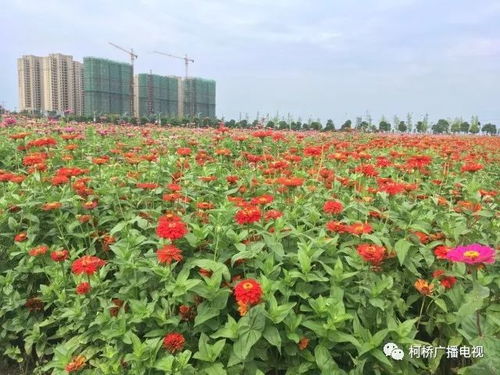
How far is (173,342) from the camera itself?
5.83 ft

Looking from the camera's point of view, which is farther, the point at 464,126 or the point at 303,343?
the point at 464,126

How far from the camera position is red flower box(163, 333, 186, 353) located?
178 cm

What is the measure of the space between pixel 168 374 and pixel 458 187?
277cm

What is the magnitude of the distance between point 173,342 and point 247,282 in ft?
1.40

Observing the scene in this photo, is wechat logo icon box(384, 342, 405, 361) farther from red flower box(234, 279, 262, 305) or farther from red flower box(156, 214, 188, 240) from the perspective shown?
red flower box(156, 214, 188, 240)

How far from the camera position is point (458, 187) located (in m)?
3.52

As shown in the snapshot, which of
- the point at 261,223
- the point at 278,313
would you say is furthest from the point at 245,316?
the point at 261,223

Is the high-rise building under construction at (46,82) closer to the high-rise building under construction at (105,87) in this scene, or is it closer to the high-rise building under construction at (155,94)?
the high-rise building under construction at (105,87)

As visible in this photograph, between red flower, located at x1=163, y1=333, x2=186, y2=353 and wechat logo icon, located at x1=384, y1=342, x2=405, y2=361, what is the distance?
31.9 inches

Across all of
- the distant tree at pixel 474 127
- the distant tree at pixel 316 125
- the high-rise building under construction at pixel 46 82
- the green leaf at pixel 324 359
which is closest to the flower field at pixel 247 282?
the green leaf at pixel 324 359

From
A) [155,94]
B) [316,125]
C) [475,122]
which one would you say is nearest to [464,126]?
[475,122]

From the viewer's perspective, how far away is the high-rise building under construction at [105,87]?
88.9 feet

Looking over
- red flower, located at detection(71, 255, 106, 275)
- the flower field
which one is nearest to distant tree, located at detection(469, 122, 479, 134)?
the flower field

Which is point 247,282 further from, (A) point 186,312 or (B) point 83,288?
(B) point 83,288
